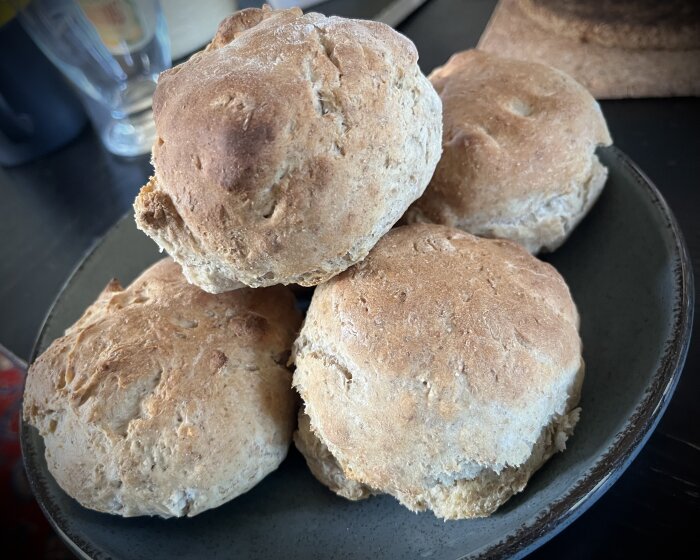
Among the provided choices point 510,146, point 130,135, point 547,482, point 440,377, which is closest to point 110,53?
point 130,135

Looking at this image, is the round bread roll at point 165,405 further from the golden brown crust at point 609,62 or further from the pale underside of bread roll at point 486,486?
the golden brown crust at point 609,62

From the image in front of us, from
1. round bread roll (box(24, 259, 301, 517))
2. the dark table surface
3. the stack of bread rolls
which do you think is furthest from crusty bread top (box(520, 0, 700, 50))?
round bread roll (box(24, 259, 301, 517))

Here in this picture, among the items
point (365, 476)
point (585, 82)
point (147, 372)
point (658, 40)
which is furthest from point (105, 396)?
point (658, 40)

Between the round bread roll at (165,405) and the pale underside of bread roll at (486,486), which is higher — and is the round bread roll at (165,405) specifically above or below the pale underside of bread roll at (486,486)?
above

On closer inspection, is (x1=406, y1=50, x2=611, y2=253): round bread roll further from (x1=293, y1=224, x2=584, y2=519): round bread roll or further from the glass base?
the glass base

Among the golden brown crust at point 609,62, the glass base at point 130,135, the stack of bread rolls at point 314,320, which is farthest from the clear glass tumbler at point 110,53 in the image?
the stack of bread rolls at point 314,320

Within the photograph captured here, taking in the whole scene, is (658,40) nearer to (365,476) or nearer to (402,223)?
(402,223)
